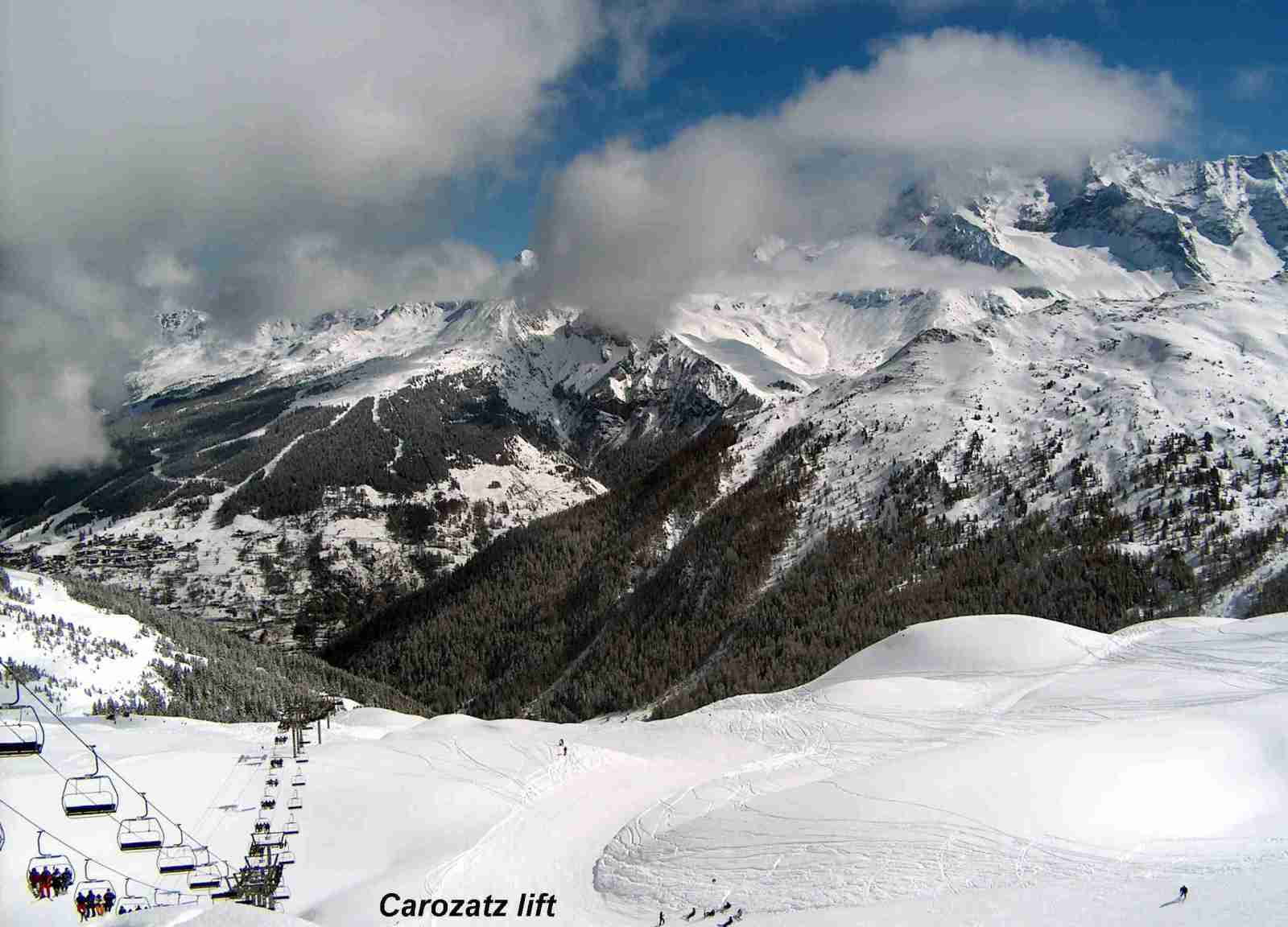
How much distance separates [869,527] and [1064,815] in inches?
5773

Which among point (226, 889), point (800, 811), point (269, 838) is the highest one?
point (269, 838)

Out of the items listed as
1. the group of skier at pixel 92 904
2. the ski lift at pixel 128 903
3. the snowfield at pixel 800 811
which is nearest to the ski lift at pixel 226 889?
the snowfield at pixel 800 811

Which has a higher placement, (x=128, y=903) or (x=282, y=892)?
(x=128, y=903)

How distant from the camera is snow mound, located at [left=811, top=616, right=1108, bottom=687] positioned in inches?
3511

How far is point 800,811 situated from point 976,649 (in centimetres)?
4840

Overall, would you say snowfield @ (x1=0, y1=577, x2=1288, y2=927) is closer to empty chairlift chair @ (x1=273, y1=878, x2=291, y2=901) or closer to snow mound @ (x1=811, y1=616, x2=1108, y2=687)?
empty chairlift chair @ (x1=273, y1=878, x2=291, y2=901)

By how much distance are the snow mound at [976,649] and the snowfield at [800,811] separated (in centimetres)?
668

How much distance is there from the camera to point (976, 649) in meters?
92.7

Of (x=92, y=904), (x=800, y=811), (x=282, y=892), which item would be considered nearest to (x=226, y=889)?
(x=282, y=892)

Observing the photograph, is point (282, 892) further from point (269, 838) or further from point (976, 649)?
point (976, 649)

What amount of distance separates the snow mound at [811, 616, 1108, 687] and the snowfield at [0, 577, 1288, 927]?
6679 mm

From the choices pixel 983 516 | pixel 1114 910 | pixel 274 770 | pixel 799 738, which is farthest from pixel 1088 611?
pixel 274 770

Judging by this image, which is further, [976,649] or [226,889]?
[976,649]

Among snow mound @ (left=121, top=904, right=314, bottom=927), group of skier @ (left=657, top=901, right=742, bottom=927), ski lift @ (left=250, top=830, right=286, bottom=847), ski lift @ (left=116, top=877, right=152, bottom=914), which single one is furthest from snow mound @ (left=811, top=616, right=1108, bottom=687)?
snow mound @ (left=121, top=904, right=314, bottom=927)
